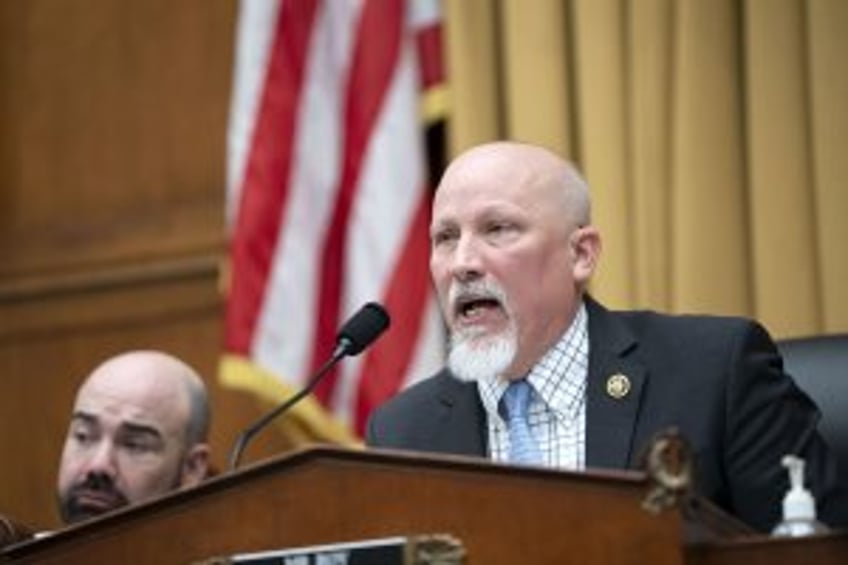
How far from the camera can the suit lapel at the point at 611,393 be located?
3.41 m

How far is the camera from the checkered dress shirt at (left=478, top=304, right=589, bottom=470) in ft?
11.6

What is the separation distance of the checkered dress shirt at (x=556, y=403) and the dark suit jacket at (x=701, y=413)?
1.1 inches

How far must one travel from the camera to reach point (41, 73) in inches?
234

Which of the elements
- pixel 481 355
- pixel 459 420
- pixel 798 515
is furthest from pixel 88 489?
pixel 798 515

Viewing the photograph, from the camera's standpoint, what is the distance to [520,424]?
3629 millimetres

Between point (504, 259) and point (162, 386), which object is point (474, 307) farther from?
point (162, 386)

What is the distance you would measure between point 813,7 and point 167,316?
2.00 metres

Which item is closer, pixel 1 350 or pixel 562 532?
pixel 562 532

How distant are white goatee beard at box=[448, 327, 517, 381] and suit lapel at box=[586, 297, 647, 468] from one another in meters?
0.15

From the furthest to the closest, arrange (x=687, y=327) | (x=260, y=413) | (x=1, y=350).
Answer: (x=1, y=350)
(x=260, y=413)
(x=687, y=327)

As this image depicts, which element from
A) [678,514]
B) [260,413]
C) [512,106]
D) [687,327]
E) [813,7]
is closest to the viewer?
[678,514]

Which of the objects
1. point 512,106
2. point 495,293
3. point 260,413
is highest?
point 512,106

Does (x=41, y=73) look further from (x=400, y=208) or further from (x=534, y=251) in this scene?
(x=534, y=251)

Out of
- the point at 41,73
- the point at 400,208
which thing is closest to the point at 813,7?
the point at 400,208
